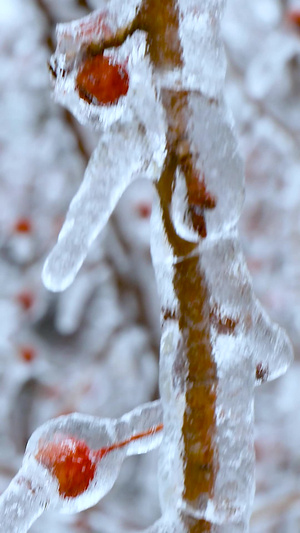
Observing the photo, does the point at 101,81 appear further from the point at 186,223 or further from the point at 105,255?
the point at 105,255

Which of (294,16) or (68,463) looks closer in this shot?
(68,463)

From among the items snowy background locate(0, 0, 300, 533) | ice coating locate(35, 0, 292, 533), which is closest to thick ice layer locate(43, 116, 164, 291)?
ice coating locate(35, 0, 292, 533)

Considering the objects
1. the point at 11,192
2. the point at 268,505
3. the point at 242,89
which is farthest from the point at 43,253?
the point at 268,505

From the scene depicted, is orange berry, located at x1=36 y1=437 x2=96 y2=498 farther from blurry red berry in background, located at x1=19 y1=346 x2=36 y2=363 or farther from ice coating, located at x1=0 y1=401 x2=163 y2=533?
blurry red berry in background, located at x1=19 y1=346 x2=36 y2=363

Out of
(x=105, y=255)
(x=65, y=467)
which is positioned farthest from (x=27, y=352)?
(x=65, y=467)

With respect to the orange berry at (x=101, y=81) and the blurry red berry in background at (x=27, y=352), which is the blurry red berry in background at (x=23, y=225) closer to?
the blurry red berry in background at (x=27, y=352)

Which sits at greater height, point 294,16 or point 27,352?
point 294,16
